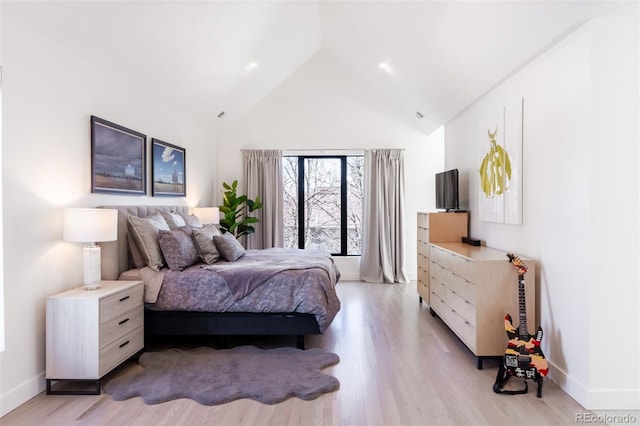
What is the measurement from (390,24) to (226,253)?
2.71 metres

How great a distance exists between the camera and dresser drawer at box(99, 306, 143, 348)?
102 inches

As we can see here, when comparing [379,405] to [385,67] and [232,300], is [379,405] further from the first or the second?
[385,67]

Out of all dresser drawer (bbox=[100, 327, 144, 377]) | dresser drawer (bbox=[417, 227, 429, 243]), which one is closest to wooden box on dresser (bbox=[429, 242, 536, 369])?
dresser drawer (bbox=[417, 227, 429, 243])

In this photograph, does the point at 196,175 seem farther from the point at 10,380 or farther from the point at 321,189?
the point at 10,380

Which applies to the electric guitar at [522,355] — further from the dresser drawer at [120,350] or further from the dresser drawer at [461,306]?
the dresser drawer at [120,350]

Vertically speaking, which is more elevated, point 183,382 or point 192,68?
point 192,68

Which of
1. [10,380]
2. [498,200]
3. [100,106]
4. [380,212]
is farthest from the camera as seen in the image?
[380,212]

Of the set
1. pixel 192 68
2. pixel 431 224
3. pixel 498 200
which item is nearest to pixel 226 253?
pixel 192 68

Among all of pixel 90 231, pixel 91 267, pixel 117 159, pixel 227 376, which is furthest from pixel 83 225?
pixel 227 376

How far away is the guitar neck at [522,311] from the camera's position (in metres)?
2.66

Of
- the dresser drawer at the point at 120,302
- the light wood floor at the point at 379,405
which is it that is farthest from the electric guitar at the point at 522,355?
the dresser drawer at the point at 120,302

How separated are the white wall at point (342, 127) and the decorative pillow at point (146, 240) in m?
3.27

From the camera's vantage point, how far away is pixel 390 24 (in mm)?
3805

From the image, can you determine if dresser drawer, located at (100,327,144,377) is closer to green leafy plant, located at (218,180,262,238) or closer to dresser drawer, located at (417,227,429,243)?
green leafy plant, located at (218,180,262,238)
